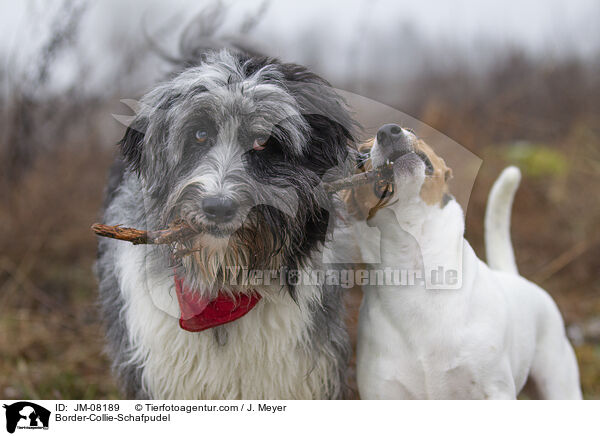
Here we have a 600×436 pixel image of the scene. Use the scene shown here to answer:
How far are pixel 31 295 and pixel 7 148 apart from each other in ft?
3.03

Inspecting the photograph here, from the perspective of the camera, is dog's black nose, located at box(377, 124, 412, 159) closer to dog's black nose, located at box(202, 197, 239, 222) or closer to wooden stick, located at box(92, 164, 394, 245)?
wooden stick, located at box(92, 164, 394, 245)

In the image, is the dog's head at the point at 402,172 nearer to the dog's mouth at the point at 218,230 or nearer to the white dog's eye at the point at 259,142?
the white dog's eye at the point at 259,142

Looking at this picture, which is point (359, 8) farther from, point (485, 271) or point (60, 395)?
point (60, 395)

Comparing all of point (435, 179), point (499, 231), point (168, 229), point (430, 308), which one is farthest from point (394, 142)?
point (499, 231)

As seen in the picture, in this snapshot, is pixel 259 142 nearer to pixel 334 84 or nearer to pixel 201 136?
pixel 201 136

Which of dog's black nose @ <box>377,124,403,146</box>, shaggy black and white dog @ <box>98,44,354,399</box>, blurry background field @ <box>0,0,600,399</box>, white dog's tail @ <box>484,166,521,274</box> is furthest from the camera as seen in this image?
blurry background field @ <box>0,0,600,399</box>

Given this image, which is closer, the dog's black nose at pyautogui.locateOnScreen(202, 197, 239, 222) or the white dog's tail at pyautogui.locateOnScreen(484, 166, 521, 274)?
the dog's black nose at pyautogui.locateOnScreen(202, 197, 239, 222)

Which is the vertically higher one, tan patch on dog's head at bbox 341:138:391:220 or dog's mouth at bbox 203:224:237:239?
tan patch on dog's head at bbox 341:138:391:220

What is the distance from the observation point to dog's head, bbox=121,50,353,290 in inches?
68.8

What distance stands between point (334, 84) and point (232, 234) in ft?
2.34

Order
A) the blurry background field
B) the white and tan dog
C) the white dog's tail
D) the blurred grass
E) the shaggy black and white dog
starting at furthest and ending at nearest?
the blurred grass < the blurry background field < the white dog's tail < the white and tan dog < the shaggy black and white dog

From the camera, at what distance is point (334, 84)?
216cm
